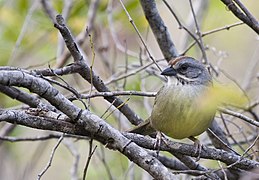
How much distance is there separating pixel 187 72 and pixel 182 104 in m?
0.36

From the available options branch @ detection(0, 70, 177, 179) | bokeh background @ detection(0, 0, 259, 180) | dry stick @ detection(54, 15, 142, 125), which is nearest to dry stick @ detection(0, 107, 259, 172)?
branch @ detection(0, 70, 177, 179)

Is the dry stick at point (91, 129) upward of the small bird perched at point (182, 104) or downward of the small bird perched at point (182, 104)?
downward

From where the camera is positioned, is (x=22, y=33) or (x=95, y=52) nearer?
(x=22, y=33)

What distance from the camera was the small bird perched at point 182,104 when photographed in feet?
11.8

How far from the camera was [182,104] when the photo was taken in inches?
143

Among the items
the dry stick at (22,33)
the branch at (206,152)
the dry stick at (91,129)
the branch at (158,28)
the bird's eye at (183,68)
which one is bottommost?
the dry stick at (91,129)

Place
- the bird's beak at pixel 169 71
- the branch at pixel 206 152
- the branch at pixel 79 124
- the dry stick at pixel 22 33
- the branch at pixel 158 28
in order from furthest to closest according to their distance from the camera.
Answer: the dry stick at pixel 22 33, the branch at pixel 158 28, the bird's beak at pixel 169 71, the branch at pixel 206 152, the branch at pixel 79 124

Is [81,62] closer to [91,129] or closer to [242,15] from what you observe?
[91,129]

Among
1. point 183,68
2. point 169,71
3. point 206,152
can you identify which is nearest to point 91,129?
point 206,152

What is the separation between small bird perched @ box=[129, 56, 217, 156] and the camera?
360 cm

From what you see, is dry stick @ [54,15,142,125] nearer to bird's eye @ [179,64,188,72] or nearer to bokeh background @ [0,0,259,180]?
bird's eye @ [179,64,188,72]

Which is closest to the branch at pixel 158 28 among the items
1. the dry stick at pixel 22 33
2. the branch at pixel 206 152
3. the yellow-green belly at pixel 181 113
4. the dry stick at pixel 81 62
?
the yellow-green belly at pixel 181 113

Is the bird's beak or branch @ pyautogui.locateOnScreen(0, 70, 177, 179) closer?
branch @ pyautogui.locateOnScreen(0, 70, 177, 179)

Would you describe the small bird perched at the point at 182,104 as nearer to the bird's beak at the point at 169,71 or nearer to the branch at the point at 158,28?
the bird's beak at the point at 169,71
